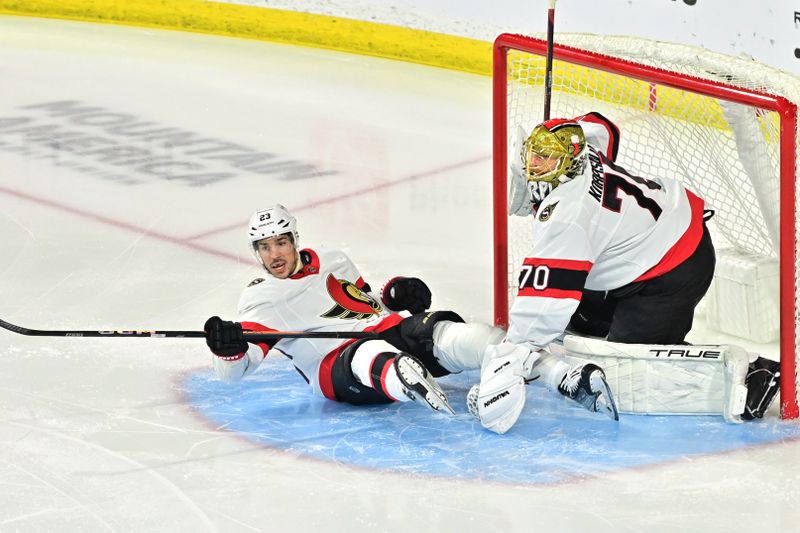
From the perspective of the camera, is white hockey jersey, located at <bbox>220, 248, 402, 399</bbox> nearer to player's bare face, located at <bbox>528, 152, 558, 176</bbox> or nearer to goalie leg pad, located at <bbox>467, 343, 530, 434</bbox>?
goalie leg pad, located at <bbox>467, 343, 530, 434</bbox>

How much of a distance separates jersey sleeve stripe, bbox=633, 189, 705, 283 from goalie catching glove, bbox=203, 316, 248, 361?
0.99 meters

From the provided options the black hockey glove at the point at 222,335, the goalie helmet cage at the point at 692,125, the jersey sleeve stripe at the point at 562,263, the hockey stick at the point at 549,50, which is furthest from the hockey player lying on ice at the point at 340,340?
the hockey stick at the point at 549,50

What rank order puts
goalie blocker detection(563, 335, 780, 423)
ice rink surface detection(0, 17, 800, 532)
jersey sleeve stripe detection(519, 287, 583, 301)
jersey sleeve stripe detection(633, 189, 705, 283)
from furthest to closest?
jersey sleeve stripe detection(633, 189, 705, 283) < goalie blocker detection(563, 335, 780, 423) < jersey sleeve stripe detection(519, 287, 583, 301) < ice rink surface detection(0, 17, 800, 532)

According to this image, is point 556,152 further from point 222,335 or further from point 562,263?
point 222,335

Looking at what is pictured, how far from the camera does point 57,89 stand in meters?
7.29

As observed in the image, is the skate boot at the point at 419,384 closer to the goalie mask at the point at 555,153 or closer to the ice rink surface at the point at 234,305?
the ice rink surface at the point at 234,305

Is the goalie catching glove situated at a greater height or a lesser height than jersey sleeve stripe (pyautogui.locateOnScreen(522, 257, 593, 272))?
lesser

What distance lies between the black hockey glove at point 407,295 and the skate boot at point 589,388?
530 mm

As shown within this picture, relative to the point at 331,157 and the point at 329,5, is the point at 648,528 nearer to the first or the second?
the point at 331,157

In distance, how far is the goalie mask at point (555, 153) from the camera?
3518mm

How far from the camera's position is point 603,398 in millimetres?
3602

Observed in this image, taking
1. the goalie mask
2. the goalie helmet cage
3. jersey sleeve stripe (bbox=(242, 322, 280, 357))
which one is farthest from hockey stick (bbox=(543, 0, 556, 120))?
jersey sleeve stripe (bbox=(242, 322, 280, 357))

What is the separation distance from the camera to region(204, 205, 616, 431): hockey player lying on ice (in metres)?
3.59

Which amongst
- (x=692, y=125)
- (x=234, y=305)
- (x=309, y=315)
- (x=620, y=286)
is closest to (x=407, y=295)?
(x=309, y=315)
